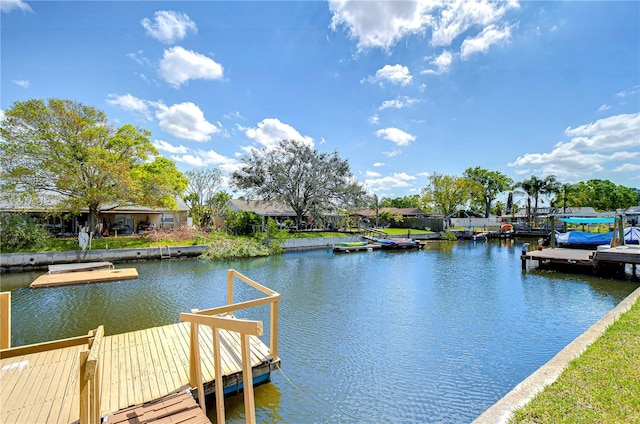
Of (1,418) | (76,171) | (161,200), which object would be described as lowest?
(1,418)

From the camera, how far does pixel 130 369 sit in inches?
198

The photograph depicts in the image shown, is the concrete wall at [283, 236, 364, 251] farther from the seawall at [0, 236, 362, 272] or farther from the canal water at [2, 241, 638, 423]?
the canal water at [2, 241, 638, 423]

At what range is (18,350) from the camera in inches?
177

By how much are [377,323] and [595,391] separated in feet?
19.1

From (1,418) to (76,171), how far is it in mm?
21836

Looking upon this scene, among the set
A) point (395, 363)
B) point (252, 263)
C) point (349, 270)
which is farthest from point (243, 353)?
point (252, 263)

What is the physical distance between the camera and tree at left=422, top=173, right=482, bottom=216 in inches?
1922

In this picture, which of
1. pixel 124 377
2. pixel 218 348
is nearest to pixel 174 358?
pixel 124 377

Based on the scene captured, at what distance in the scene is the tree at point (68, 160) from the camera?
19.2 m

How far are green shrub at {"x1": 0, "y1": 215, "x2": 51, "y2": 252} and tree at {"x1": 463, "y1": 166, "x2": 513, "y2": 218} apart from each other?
201 feet

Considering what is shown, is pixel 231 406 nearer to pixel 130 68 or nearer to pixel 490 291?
pixel 490 291

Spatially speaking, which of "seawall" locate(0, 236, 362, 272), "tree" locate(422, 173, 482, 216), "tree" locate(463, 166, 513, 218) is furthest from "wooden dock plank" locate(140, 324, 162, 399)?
"tree" locate(463, 166, 513, 218)

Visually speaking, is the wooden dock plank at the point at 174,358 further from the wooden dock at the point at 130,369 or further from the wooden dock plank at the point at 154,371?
the wooden dock plank at the point at 154,371

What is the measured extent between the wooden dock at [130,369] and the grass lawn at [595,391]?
12.3ft
